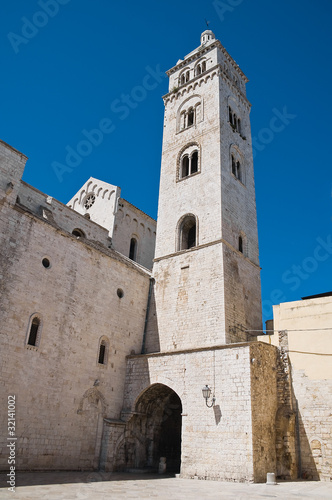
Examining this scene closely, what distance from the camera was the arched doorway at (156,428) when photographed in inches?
673

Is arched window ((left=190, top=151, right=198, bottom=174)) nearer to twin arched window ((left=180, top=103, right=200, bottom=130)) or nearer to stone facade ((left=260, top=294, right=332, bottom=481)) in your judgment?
twin arched window ((left=180, top=103, right=200, bottom=130))

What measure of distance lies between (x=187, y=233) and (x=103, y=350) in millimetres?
8574

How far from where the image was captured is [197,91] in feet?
86.6

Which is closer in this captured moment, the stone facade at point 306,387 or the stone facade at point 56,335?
the stone facade at point 56,335

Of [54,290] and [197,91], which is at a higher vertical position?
[197,91]

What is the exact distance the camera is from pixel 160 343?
18812 millimetres

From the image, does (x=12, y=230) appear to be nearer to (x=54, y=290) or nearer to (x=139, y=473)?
(x=54, y=290)

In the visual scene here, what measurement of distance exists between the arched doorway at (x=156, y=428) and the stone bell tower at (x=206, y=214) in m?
2.35

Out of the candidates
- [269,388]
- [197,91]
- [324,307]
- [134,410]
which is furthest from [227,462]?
[197,91]

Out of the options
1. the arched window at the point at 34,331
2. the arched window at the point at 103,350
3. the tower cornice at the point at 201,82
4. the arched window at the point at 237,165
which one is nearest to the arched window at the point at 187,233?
the arched window at the point at 237,165

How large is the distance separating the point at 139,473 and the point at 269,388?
636cm

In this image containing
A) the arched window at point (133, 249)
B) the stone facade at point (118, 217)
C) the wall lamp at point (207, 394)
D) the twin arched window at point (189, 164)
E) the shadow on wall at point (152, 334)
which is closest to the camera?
the wall lamp at point (207, 394)

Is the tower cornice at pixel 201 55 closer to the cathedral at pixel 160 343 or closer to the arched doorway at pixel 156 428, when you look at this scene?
A: the cathedral at pixel 160 343

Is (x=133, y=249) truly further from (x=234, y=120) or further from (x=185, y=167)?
(x=234, y=120)
